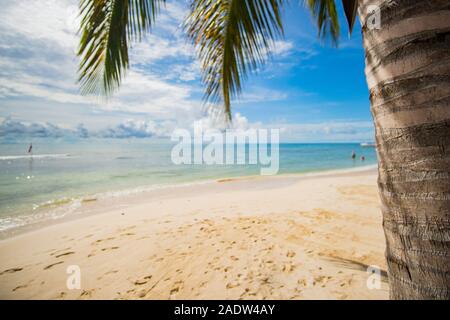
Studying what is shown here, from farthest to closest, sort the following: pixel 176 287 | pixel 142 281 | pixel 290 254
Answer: pixel 290 254 → pixel 142 281 → pixel 176 287

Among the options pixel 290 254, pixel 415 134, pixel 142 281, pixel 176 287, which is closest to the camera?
pixel 415 134

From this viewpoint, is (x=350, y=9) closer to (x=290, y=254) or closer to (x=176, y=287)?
(x=176, y=287)

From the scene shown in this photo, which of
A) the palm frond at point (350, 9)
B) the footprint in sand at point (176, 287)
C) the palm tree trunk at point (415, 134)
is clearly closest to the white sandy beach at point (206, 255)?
the footprint in sand at point (176, 287)

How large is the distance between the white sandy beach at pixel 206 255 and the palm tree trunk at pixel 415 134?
193 centimetres

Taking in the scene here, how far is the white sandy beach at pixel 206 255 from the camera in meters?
2.62

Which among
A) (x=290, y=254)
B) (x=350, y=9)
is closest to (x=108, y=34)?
(x=350, y=9)

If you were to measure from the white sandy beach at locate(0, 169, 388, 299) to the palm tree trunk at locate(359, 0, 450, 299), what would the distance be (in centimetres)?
193

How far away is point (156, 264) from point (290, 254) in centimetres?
190

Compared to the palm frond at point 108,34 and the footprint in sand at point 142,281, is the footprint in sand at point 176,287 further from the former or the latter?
the palm frond at point 108,34

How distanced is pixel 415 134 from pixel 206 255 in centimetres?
313

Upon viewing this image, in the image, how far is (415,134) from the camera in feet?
2.61

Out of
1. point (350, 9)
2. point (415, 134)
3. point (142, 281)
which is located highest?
point (350, 9)

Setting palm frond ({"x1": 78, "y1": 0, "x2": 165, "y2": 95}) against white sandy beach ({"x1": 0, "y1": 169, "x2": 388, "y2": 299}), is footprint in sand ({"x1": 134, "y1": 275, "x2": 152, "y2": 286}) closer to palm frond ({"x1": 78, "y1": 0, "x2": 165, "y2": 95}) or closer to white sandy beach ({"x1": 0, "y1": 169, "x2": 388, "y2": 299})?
white sandy beach ({"x1": 0, "y1": 169, "x2": 388, "y2": 299})

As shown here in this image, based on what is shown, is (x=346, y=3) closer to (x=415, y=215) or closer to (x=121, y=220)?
(x=415, y=215)
